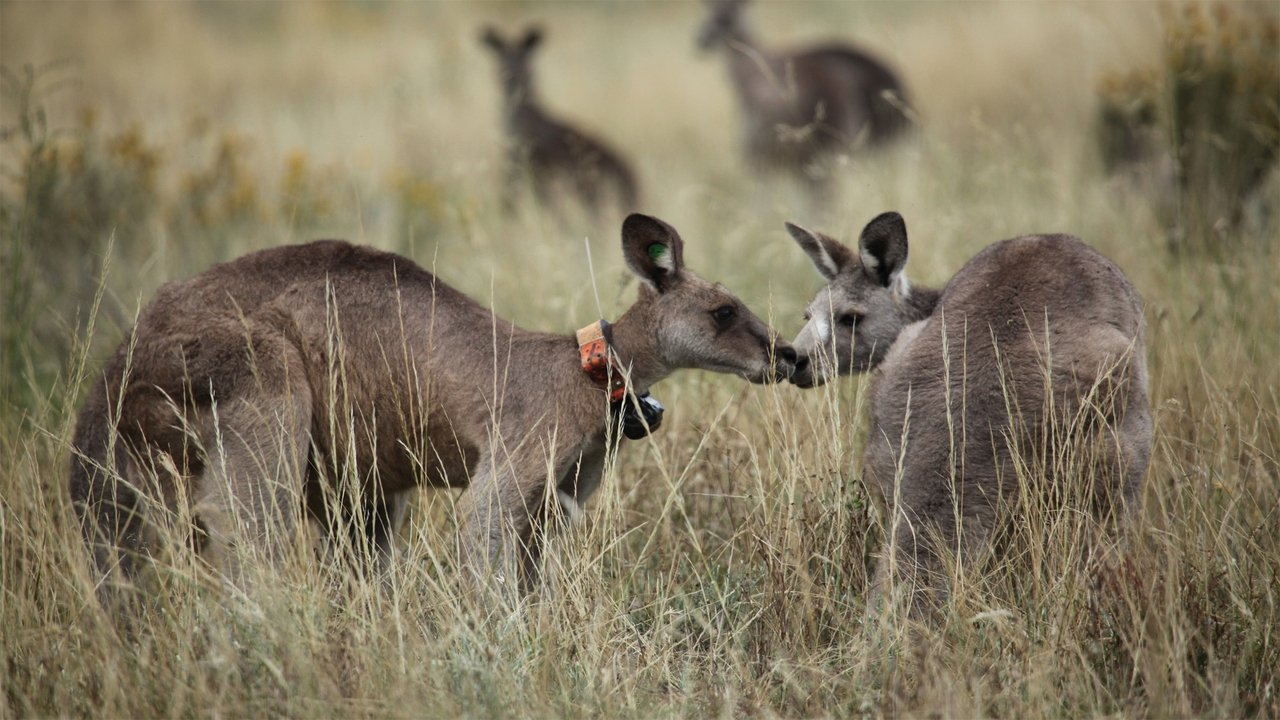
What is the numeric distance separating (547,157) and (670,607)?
689 centimetres

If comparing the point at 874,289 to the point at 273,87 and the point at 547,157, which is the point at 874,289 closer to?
the point at 547,157

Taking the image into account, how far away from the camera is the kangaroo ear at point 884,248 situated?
4.68 meters

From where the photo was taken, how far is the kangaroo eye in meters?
4.88

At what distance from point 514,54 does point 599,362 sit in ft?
28.2

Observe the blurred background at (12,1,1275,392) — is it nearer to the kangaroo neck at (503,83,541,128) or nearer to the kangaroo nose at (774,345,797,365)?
the kangaroo nose at (774,345,797,365)

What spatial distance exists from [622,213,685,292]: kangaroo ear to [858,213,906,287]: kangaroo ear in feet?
2.44

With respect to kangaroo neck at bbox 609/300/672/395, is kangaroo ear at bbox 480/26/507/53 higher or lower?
higher

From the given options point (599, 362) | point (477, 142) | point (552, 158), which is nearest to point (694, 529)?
point (599, 362)

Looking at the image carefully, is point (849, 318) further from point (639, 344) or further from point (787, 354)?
point (639, 344)

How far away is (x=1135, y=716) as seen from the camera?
10.7 feet

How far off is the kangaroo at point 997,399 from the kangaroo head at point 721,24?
31.8ft

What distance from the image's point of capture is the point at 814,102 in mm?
11438

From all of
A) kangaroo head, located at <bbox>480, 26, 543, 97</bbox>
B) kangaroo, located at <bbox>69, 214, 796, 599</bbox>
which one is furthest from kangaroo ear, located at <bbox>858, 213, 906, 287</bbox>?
kangaroo head, located at <bbox>480, 26, 543, 97</bbox>

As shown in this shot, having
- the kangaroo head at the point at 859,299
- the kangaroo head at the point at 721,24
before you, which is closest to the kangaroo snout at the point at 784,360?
the kangaroo head at the point at 859,299
